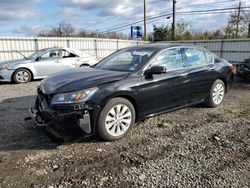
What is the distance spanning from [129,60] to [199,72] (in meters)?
1.53

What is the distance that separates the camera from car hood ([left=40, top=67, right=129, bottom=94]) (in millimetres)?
3656

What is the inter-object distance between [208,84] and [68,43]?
13.0 m

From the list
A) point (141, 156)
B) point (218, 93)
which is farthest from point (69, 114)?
point (218, 93)

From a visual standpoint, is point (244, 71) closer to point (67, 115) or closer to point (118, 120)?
point (118, 120)

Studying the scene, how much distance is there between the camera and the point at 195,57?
17.2 feet

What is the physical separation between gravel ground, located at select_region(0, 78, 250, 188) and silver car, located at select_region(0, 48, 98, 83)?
16.4 feet

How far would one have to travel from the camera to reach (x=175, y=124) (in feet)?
15.3

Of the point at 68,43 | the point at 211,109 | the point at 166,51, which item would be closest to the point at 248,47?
the point at 68,43

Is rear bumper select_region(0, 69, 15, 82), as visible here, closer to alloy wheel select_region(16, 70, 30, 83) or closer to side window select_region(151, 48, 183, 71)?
alloy wheel select_region(16, 70, 30, 83)

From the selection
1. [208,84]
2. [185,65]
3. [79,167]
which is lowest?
[79,167]

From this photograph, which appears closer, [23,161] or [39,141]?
[23,161]

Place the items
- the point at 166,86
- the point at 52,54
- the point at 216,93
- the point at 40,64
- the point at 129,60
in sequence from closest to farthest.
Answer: the point at 166,86 < the point at 129,60 < the point at 216,93 < the point at 40,64 < the point at 52,54

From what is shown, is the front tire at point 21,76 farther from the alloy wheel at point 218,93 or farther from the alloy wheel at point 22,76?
the alloy wheel at point 218,93

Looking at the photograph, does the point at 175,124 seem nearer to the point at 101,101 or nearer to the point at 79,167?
the point at 101,101
